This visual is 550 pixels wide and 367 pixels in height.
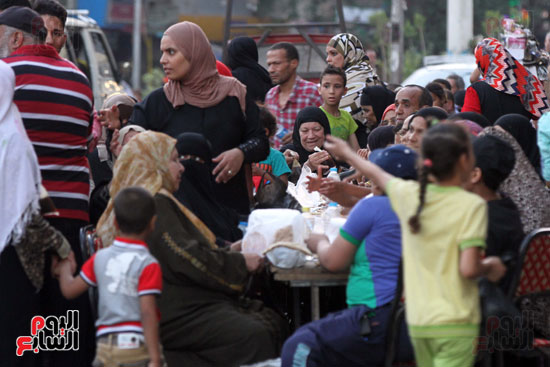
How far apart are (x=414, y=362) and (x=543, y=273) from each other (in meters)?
0.69

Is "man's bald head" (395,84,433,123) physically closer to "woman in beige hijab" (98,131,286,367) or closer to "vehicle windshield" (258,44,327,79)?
"woman in beige hijab" (98,131,286,367)

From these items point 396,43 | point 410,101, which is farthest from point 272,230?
point 396,43

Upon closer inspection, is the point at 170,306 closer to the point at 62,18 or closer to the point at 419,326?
the point at 419,326

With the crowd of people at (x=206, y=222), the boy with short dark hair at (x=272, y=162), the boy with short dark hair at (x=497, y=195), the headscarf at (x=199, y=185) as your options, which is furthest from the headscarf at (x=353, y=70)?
the boy with short dark hair at (x=497, y=195)

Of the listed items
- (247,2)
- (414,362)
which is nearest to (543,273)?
(414,362)

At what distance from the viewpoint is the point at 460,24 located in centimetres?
2088

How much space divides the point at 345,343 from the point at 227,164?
4.66 ft

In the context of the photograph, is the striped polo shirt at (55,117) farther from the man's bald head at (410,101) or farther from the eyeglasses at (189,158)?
the man's bald head at (410,101)

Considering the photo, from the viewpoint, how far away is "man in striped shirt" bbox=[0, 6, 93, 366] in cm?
448

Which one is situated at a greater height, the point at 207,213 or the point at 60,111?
the point at 60,111

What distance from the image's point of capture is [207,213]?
470 cm

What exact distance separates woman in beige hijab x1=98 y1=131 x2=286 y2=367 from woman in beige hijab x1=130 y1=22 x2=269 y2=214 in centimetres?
78

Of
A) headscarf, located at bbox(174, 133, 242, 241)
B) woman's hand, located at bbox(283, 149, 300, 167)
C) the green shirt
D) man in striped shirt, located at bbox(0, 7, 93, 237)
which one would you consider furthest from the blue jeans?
the green shirt

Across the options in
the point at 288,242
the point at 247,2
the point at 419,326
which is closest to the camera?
the point at 419,326
